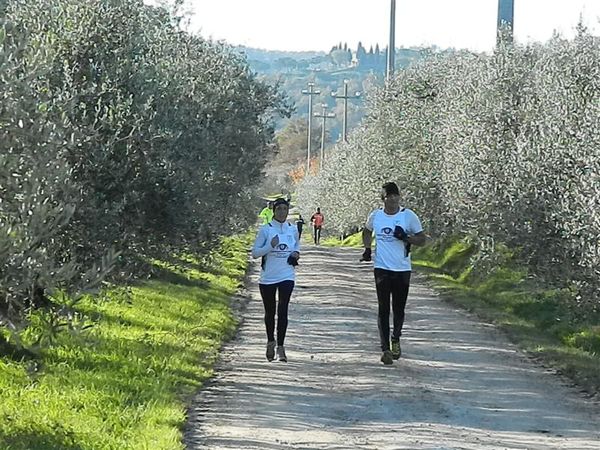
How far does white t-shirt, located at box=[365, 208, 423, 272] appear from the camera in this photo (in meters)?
12.9

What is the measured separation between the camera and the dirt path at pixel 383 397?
9.46 m

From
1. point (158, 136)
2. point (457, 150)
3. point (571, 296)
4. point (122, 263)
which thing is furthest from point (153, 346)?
point (457, 150)

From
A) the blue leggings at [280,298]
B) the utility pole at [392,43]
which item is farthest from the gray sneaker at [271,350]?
the utility pole at [392,43]

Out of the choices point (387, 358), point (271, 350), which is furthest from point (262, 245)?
point (387, 358)

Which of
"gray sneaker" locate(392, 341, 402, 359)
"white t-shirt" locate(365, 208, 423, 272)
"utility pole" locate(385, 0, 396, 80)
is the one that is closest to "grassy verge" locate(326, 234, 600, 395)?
"gray sneaker" locate(392, 341, 402, 359)

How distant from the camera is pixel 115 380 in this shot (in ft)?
37.8

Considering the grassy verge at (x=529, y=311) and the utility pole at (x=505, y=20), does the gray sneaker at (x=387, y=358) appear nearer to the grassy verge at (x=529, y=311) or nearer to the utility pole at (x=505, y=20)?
the grassy verge at (x=529, y=311)

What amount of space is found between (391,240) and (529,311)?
7538 millimetres

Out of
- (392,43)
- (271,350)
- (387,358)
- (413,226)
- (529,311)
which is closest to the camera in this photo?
(413,226)

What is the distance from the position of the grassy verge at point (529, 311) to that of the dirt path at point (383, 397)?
40 centimetres

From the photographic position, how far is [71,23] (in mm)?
11781

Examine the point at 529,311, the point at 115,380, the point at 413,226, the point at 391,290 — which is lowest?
the point at 529,311

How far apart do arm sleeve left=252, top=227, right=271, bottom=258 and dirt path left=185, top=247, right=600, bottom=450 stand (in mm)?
1301

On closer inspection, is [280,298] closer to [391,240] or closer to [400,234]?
[391,240]
